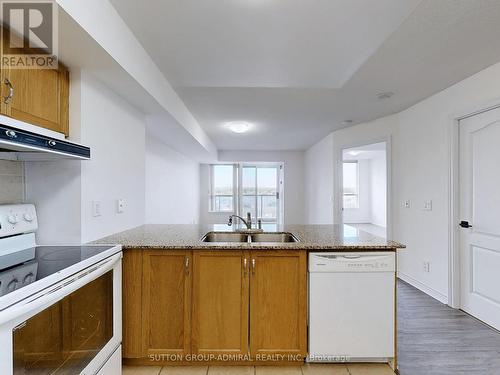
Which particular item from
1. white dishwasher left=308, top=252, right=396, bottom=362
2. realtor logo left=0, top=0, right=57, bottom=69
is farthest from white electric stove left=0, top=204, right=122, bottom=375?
white dishwasher left=308, top=252, right=396, bottom=362

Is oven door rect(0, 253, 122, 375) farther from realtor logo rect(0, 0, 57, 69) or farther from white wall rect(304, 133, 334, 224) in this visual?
white wall rect(304, 133, 334, 224)

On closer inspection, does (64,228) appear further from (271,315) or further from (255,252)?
(271,315)

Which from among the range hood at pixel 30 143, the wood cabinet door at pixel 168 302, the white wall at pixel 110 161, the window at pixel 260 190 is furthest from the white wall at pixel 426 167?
the window at pixel 260 190

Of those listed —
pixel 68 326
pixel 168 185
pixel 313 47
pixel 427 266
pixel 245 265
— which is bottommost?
pixel 427 266

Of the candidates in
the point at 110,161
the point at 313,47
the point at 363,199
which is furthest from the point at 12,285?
the point at 363,199

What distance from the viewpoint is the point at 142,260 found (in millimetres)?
2012

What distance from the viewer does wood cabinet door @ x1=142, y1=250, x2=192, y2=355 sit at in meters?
2.01

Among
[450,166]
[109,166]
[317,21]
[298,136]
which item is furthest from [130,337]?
[298,136]

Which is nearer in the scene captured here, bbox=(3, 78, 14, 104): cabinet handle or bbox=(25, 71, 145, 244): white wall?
bbox=(3, 78, 14, 104): cabinet handle

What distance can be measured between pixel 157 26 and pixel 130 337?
2.11 m

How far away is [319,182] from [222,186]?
3046 millimetres

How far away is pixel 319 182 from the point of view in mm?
6191

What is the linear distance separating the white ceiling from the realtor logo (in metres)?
0.48

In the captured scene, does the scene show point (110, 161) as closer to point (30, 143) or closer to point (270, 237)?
point (30, 143)
